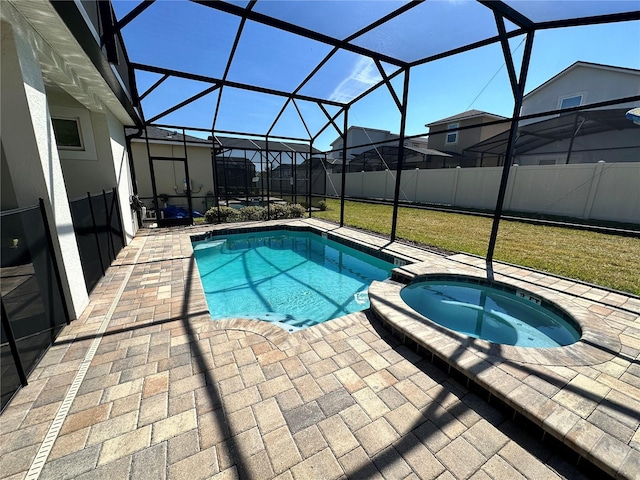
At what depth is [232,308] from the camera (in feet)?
14.7

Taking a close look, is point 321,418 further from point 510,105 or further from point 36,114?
point 510,105

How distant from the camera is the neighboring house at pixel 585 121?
461 inches

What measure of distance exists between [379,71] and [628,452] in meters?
6.14

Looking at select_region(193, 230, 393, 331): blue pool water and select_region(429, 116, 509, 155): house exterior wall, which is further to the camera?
select_region(429, 116, 509, 155): house exterior wall

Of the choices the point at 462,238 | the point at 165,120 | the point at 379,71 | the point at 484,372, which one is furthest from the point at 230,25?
the point at 462,238

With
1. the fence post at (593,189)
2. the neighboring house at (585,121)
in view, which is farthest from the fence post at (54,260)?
the neighboring house at (585,121)

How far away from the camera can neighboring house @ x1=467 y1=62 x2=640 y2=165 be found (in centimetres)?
1170

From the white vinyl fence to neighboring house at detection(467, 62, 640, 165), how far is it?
229cm

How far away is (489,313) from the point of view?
150 inches

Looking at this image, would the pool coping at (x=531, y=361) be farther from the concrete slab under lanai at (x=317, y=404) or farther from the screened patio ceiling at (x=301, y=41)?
the screened patio ceiling at (x=301, y=41)

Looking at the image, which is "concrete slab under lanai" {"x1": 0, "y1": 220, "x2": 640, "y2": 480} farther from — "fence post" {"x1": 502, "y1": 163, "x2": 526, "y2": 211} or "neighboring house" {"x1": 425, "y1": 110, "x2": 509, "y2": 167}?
"neighboring house" {"x1": 425, "y1": 110, "x2": 509, "y2": 167}

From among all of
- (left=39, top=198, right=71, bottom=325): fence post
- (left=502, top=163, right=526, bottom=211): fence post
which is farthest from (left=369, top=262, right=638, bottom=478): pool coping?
(left=502, top=163, right=526, bottom=211): fence post

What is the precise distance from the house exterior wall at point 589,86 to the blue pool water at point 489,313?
38.3ft

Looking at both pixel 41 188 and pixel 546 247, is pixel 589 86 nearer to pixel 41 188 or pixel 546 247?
pixel 546 247
